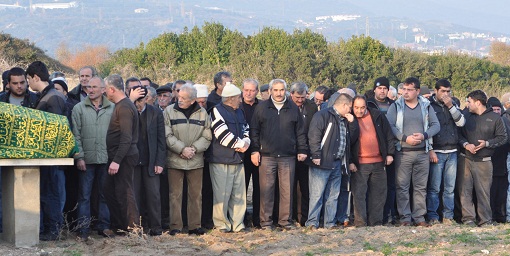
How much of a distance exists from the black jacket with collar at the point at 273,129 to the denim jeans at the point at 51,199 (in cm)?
285

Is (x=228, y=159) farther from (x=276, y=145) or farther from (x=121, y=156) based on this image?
(x=121, y=156)

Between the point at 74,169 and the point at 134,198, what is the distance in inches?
41.4

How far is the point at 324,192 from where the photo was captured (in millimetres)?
11797

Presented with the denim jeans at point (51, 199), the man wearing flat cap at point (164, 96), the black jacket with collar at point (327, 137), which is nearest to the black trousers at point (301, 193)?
the black jacket with collar at point (327, 137)

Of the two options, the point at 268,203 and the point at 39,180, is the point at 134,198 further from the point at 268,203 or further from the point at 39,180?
the point at 268,203

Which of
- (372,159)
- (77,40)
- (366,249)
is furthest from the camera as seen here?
(77,40)

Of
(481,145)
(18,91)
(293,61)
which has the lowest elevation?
(481,145)

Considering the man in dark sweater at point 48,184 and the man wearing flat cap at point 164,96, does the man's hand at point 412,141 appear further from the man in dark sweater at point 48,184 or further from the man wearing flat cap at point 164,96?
the man in dark sweater at point 48,184

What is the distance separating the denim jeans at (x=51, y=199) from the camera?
9.94 m

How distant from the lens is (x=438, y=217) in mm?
12672

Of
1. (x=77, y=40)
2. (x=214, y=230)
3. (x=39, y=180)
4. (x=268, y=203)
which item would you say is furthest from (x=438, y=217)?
(x=77, y=40)

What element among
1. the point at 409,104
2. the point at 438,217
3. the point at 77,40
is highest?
the point at 77,40

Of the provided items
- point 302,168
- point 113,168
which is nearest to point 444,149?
point 302,168

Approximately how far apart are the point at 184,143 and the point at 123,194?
1.22 metres
